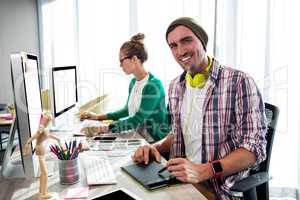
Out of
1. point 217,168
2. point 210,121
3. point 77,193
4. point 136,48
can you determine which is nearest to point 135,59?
point 136,48

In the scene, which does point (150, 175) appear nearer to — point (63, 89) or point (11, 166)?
point (11, 166)

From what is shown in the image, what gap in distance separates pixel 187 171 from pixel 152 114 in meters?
0.96

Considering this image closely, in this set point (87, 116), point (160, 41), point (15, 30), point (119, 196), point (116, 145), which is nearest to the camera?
point (119, 196)

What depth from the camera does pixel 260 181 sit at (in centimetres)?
117

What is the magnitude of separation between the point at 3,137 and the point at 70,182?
333cm

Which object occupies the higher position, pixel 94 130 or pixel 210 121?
pixel 210 121

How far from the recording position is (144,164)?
3.90ft

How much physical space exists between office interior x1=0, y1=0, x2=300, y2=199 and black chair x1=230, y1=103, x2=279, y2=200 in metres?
1.18

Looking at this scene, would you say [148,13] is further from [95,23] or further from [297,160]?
[297,160]

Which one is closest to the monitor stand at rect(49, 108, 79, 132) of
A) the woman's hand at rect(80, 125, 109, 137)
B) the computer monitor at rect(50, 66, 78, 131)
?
the computer monitor at rect(50, 66, 78, 131)

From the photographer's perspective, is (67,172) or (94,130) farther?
(94,130)

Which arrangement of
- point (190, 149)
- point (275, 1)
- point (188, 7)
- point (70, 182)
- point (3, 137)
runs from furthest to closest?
point (3, 137)
point (188, 7)
point (275, 1)
point (190, 149)
point (70, 182)

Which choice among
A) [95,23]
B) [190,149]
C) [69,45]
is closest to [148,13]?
[95,23]

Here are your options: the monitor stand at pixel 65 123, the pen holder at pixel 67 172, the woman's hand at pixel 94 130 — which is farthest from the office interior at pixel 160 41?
the pen holder at pixel 67 172
